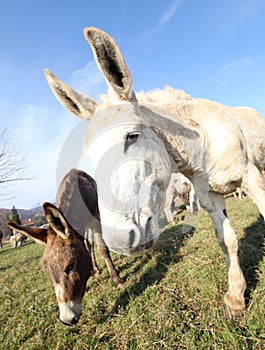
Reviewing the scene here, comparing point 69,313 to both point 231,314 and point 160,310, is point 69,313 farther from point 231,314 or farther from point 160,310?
point 231,314

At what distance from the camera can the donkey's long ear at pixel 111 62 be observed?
6.17ft

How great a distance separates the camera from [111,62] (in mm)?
2070

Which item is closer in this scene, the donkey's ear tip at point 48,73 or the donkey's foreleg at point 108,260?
the donkey's ear tip at point 48,73

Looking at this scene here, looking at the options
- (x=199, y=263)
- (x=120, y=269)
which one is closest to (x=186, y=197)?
(x=120, y=269)

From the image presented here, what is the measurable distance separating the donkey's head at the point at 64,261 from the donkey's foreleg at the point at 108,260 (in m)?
0.96

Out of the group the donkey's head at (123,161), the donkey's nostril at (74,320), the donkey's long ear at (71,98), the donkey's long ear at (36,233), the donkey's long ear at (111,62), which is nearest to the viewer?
the donkey's head at (123,161)

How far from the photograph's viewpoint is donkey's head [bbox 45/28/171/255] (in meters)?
1.70

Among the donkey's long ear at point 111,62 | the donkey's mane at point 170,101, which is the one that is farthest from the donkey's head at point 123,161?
the donkey's mane at point 170,101

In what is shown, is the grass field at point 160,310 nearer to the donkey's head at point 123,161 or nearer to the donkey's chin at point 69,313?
the donkey's chin at point 69,313

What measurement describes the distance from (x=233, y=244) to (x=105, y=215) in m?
1.88

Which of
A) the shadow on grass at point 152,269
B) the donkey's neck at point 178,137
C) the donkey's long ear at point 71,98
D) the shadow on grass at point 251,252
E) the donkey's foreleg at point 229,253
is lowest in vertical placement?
the shadow on grass at point 251,252

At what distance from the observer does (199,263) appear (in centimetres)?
370

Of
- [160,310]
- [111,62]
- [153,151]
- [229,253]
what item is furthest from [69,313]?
[111,62]

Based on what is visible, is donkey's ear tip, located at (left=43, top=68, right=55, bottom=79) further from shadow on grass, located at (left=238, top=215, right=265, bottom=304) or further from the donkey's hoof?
shadow on grass, located at (left=238, top=215, right=265, bottom=304)
